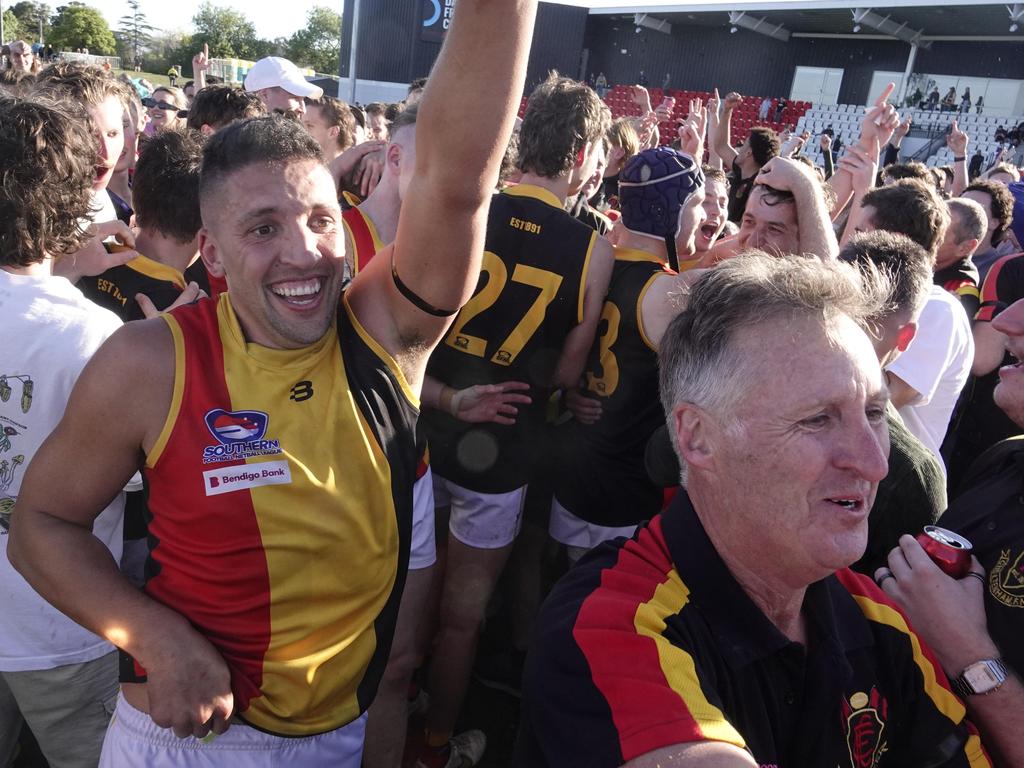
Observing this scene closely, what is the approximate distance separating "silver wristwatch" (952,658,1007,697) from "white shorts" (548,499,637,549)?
5.60ft

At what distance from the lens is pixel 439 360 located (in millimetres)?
3186

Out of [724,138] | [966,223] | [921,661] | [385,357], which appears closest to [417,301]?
[385,357]

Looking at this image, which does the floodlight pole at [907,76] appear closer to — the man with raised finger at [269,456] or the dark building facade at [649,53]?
the dark building facade at [649,53]

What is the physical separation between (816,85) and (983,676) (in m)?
36.2

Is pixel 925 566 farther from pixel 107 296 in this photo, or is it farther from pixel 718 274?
pixel 107 296

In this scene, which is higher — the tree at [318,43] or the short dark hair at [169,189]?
the tree at [318,43]

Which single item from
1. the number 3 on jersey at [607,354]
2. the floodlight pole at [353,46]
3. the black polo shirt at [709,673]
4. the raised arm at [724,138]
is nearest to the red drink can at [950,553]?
the black polo shirt at [709,673]

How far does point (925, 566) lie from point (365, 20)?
39.1 m

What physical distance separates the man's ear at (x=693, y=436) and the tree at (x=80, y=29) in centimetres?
6503

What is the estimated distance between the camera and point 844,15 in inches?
1166

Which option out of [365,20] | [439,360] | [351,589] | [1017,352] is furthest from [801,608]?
[365,20]

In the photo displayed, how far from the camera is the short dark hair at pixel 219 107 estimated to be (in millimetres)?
4480

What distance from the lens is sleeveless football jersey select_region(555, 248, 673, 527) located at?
3059 mm

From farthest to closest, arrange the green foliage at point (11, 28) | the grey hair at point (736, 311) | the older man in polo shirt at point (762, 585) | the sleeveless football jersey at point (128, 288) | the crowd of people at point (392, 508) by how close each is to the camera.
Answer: the green foliage at point (11, 28)
the sleeveless football jersey at point (128, 288)
the grey hair at point (736, 311)
the crowd of people at point (392, 508)
the older man in polo shirt at point (762, 585)
